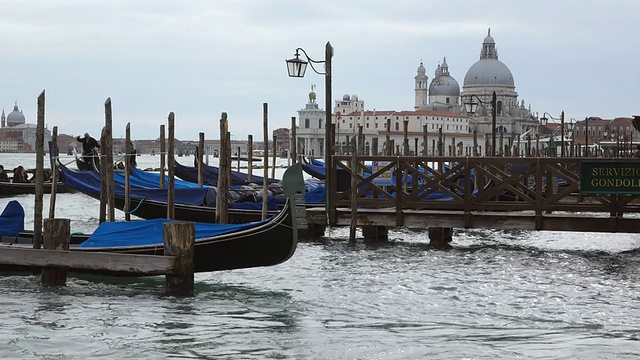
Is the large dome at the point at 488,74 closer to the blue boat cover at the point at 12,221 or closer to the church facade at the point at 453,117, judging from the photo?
the church facade at the point at 453,117

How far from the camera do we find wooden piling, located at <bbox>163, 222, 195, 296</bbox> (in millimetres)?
8055

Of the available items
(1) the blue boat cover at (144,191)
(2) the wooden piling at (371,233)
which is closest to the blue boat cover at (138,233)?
(2) the wooden piling at (371,233)

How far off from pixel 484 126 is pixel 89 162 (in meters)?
85.1

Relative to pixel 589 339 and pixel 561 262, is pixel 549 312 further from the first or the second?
pixel 561 262

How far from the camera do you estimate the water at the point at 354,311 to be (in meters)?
6.54

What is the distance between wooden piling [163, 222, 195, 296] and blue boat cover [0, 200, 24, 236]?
207cm

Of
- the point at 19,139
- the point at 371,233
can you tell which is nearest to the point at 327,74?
the point at 371,233

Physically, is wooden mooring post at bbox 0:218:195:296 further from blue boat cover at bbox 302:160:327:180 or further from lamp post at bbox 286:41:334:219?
blue boat cover at bbox 302:160:327:180

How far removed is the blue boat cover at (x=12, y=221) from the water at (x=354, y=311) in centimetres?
54

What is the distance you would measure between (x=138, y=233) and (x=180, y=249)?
3.44ft

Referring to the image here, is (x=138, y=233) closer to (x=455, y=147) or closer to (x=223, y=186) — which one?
(x=223, y=186)

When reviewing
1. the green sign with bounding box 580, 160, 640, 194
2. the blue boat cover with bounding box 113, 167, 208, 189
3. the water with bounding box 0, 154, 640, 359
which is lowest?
the water with bounding box 0, 154, 640, 359

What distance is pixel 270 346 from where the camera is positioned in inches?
262

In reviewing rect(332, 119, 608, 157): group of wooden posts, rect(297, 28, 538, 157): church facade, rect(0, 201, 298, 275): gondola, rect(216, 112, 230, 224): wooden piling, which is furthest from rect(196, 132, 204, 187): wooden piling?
rect(297, 28, 538, 157): church facade
